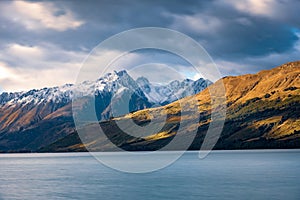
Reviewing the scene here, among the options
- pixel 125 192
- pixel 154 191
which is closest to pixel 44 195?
pixel 125 192

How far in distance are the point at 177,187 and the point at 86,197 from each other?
23.9 meters

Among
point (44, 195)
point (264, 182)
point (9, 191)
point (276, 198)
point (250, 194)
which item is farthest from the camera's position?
point (264, 182)

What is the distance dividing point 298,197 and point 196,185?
3001 cm

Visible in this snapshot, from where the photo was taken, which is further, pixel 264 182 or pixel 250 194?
pixel 264 182

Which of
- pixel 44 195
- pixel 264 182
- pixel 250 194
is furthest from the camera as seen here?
pixel 264 182

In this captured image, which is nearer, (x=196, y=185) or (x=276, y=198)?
(x=276, y=198)

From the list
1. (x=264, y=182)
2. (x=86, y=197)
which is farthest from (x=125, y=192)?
(x=264, y=182)

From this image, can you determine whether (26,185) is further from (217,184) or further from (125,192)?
(217,184)

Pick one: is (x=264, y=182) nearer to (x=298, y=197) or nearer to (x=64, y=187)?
(x=298, y=197)

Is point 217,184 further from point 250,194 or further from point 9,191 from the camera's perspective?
point 9,191

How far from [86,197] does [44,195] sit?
A: 10204 mm

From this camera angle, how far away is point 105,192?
9531 cm

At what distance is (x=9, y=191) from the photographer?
330 feet

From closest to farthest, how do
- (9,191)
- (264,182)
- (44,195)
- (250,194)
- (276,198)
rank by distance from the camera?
(276,198), (250,194), (44,195), (9,191), (264,182)
